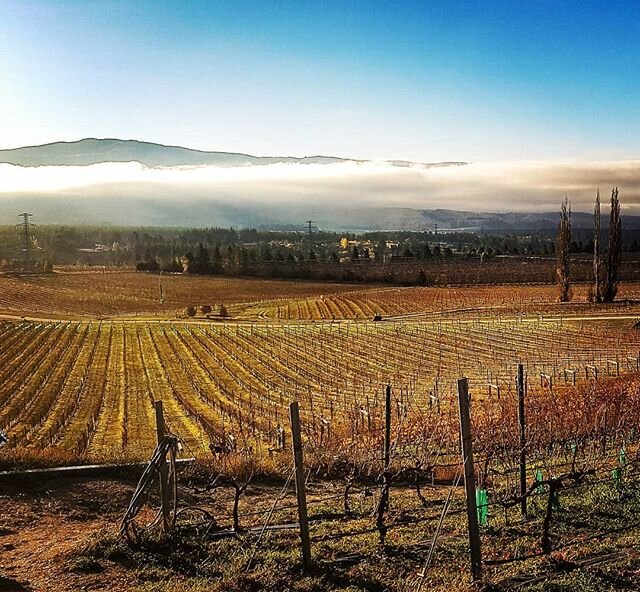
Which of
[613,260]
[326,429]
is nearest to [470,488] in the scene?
[326,429]

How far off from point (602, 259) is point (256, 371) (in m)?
Answer: 36.6

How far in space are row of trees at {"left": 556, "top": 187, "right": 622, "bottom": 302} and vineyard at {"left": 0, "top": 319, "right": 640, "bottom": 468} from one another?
12.8 m

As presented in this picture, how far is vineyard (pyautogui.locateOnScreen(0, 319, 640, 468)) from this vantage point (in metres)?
21.5

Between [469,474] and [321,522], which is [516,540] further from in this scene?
[321,522]

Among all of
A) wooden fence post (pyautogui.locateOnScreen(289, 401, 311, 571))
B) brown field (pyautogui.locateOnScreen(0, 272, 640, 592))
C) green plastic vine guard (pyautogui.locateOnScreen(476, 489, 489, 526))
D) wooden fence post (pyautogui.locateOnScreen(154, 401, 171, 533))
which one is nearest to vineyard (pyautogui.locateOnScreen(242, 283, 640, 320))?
brown field (pyautogui.locateOnScreen(0, 272, 640, 592))

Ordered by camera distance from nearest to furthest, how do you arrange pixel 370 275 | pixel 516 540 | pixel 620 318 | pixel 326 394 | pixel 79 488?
1. pixel 516 540
2. pixel 79 488
3. pixel 326 394
4. pixel 620 318
5. pixel 370 275

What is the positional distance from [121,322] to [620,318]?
3766cm

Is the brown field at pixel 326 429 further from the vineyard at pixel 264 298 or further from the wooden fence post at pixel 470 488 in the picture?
the vineyard at pixel 264 298

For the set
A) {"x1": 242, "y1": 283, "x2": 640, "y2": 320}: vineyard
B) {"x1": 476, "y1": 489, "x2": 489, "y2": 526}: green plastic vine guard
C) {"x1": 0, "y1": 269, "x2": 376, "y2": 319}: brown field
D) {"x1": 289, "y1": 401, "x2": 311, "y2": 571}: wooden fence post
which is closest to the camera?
{"x1": 289, "y1": 401, "x2": 311, "y2": 571}: wooden fence post

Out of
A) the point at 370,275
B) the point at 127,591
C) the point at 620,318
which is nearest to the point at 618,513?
the point at 127,591

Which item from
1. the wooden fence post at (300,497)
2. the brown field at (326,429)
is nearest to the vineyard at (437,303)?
the brown field at (326,429)

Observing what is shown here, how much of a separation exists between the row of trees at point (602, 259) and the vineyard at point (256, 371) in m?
12.8

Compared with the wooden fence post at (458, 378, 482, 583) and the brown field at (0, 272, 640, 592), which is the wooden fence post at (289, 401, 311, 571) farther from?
the wooden fence post at (458, 378, 482, 583)

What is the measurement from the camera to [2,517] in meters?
7.68
